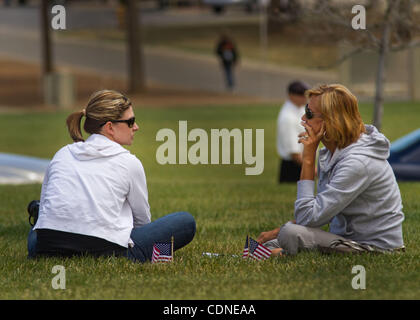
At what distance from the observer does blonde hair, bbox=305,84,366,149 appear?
5.31 metres

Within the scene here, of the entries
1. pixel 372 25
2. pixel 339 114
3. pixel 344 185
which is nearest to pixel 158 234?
pixel 344 185

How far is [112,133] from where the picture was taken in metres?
5.60

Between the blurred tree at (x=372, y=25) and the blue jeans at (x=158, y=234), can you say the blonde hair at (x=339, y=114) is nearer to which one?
the blue jeans at (x=158, y=234)

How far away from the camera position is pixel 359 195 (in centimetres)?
548

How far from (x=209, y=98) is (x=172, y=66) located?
26.6ft

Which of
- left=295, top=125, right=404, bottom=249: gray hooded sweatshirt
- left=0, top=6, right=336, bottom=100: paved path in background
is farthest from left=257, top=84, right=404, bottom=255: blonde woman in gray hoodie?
left=0, top=6, right=336, bottom=100: paved path in background

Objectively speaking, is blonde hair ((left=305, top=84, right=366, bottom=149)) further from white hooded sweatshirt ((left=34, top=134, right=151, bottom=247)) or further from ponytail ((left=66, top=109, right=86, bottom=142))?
ponytail ((left=66, top=109, right=86, bottom=142))

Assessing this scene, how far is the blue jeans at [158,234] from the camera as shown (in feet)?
18.7

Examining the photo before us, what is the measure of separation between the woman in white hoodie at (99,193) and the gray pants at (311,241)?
31.4 inches

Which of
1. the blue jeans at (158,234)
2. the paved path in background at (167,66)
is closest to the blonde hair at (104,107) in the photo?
the blue jeans at (158,234)

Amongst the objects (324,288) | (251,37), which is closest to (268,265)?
(324,288)

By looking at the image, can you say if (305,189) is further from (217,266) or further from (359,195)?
(217,266)

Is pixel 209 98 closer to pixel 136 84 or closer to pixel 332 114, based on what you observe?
pixel 136 84

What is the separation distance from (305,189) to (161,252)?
0.99 metres
